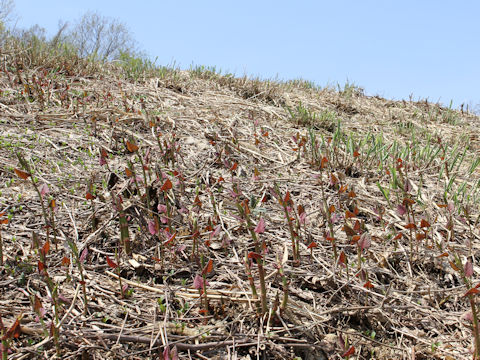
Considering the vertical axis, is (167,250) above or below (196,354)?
above

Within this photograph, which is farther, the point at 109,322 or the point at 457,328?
the point at 457,328

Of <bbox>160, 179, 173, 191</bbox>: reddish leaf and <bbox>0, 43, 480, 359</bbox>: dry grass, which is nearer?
<bbox>0, 43, 480, 359</bbox>: dry grass

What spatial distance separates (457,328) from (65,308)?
6.35ft

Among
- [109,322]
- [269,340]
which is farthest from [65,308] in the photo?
[269,340]

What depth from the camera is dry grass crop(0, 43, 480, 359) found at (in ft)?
5.79

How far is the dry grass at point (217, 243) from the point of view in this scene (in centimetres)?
177

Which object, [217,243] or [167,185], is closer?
[167,185]

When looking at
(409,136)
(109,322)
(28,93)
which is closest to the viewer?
(109,322)

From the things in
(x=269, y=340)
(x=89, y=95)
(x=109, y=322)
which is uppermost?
(x=89, y=95)

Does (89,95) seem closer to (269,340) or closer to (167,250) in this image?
(167,250)

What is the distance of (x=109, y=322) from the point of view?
1.79m

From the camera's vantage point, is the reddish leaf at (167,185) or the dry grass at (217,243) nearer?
the dry grass at (217,243)

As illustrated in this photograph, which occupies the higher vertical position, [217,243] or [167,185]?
[167,185]

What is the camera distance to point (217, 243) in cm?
237
